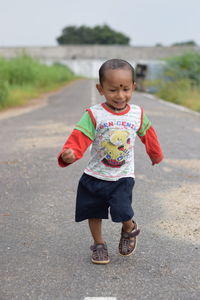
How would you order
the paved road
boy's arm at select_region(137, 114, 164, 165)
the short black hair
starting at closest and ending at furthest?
the paved road < the short black hair < boy's arm at select_region(137, 114, 164, 165)

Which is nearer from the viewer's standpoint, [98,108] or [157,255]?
[98,108]

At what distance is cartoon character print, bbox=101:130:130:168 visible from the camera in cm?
335

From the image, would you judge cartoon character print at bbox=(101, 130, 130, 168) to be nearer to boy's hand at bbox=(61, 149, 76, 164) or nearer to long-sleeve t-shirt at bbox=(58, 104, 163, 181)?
long-sleeve t-shirt at bbox=(58, 104, 163, 181)

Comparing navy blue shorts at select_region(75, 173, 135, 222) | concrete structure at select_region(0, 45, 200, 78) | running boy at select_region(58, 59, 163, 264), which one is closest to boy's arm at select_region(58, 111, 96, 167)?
running boy at select_region(58, 59, 163, 264)

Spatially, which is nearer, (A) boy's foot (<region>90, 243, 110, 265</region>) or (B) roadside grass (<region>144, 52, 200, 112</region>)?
(A) boy's foot (<region>90, 243, 110, 265</region>)

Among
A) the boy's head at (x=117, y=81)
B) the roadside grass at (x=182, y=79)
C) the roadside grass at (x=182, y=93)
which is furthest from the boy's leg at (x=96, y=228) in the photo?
the roadside grass at (x=182, y=79)

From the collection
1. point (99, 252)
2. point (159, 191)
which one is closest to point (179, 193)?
point (159, 191)

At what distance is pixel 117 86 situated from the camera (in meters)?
3.23

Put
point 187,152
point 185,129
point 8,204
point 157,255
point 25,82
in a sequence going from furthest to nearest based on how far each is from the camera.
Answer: point 25,82 → point 185,129 → point 187,152 → point 8,204 → point 157,255

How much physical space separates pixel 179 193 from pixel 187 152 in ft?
8.67

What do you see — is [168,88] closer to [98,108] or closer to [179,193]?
[179,193]

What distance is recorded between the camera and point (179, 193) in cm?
549

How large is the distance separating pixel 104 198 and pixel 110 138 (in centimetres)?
42

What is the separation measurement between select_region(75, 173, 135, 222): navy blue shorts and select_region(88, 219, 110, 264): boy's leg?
0.07m
